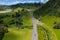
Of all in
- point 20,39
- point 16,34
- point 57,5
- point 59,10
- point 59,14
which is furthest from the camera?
point 57,5

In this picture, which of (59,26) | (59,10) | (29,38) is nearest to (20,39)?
(29,38)

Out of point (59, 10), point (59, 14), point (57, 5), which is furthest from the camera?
point (57, 5)

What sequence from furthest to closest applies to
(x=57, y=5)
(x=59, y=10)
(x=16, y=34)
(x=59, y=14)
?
(x=57, y=5)
(x=59, y=10)
(x=59, y=14)
(x=16, y=34)

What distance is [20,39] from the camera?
46625 millimetres

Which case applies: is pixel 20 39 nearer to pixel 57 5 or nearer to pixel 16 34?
pixel 16 34

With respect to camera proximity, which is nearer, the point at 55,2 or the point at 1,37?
the point at 1,37

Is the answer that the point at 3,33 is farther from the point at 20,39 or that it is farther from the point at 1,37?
the point at 20,39

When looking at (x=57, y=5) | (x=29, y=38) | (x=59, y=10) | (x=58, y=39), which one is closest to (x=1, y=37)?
(x=29, y=38)

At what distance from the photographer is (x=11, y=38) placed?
47.5m

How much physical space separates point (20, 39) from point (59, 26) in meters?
21.7

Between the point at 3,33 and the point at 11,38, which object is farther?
the point at 3,33

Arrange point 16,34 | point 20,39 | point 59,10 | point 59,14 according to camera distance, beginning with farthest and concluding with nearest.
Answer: point 59,10 → point 59,14 → point 16,34 → point 20,39

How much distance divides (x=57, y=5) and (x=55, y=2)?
19.8 feet

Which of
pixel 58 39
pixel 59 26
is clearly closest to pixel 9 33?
pixel 58 39
